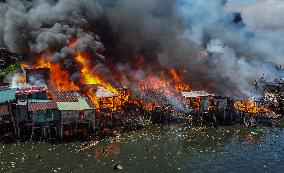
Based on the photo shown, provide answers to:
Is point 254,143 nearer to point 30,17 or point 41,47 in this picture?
point 41,47

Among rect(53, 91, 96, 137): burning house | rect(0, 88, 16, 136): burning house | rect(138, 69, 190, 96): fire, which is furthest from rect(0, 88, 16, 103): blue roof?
rect(138, 69, 190, 96): fire

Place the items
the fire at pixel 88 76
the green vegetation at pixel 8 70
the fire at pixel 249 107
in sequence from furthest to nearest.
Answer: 1. the green vegetation at pixel 8 70
2. the fire at pixel 88 76
3. the fire at pixel 249 107

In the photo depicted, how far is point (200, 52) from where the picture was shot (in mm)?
67938

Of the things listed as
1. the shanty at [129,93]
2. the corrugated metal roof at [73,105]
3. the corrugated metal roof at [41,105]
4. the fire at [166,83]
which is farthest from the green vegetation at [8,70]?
the fire at [166,83]

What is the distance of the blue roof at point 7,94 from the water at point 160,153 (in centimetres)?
468

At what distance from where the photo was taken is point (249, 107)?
51.8m

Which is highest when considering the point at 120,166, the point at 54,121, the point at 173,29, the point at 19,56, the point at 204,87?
the point at 173,29

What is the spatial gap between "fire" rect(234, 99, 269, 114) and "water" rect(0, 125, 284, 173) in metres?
5.57

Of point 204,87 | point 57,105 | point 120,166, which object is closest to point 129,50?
point 204,87

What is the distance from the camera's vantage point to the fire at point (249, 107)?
167 feet

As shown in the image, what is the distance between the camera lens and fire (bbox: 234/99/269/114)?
2009 inches

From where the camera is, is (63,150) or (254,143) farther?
(254,143)

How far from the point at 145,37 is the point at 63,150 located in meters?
32.8

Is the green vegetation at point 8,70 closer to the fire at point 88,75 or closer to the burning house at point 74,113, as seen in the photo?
the fire at point 88,75
